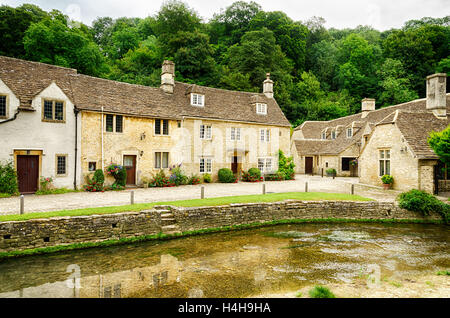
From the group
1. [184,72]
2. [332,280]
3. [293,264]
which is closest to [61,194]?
[293,264]

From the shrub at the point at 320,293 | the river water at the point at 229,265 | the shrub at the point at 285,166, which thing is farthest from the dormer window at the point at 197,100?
the shrub at the point at 320,293

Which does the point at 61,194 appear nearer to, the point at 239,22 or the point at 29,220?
the point at 29,220

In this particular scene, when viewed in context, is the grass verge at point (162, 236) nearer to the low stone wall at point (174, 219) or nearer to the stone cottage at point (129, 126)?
the low stone wall at point (174, 219)

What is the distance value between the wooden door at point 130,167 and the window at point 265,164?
→ 13.2 m

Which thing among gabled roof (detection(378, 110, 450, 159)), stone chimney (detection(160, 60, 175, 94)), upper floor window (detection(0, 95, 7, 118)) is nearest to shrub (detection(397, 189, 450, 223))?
gabled roof (detection(378, 110, 450, 159))

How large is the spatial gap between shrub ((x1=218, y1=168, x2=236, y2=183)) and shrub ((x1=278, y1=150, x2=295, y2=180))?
672cm

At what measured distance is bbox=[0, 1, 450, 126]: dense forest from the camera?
114 ft

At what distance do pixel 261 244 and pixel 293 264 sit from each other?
2422mm

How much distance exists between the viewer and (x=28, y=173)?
57.6ft

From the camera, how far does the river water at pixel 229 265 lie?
7719mm

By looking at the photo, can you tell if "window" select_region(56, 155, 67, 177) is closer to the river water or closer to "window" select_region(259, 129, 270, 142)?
the river water

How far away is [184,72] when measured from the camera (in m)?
43.1

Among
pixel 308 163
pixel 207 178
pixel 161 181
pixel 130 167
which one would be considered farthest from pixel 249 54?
pixel 130 167

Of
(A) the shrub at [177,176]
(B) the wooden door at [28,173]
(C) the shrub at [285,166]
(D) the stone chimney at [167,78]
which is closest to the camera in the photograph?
(B) the wooden door at [28,173]
